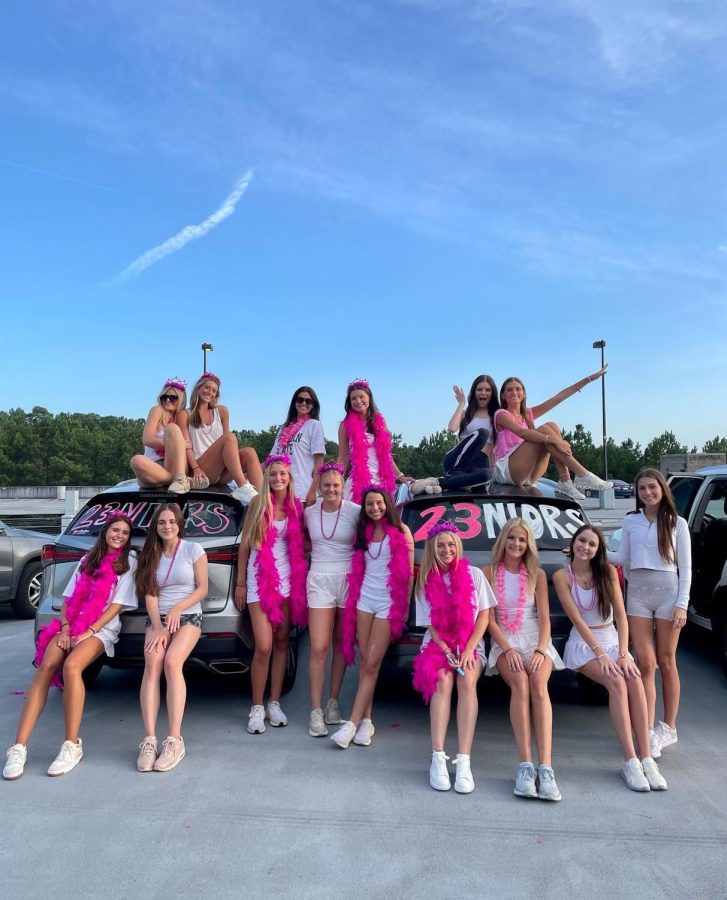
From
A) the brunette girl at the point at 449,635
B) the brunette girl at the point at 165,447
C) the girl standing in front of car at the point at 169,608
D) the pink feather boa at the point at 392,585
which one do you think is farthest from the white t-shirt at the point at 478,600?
the brunette girl at the point at 165,447

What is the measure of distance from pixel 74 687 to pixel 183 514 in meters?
1.29

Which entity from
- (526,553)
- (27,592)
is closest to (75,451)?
(27,592)

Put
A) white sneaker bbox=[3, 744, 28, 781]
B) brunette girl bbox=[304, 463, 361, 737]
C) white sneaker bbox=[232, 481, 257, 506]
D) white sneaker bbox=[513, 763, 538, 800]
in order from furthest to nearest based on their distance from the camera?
white sneaker bbox=[232, 481, 257, 506] < brunette girl bbox=[304, 463, 361, 737] < white sneaker bbox=[3, 744, 28, 781] < white sneaker bbox=[513, 763, 538, 800]

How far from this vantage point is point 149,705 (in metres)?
3.86

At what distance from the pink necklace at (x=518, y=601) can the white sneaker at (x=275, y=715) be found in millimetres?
1586

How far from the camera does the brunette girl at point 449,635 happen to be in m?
3.67

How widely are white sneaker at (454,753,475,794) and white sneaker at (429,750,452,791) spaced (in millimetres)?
52

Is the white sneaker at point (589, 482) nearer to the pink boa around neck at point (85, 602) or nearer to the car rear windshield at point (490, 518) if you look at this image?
the car rear windshield at point (490, 518)

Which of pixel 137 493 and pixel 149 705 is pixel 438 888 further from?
pixel 137 493

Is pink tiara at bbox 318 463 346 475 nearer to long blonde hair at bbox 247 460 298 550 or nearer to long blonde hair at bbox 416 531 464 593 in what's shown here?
long blonde hair at bbox 247 460 298 550

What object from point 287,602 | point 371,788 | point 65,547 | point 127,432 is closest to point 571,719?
point 371,788

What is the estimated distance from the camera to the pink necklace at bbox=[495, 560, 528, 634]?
390 centimetres

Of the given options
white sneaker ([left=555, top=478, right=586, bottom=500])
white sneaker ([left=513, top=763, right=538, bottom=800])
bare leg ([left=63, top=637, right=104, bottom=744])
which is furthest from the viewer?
white sneaker ([left=555, top=478, right=586, bottom=500])

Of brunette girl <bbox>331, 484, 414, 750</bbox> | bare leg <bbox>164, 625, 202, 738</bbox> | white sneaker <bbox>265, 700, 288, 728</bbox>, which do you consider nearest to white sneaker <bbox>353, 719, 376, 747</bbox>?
brunette girl <bbox>331, 484, 414, 750</bbox>
